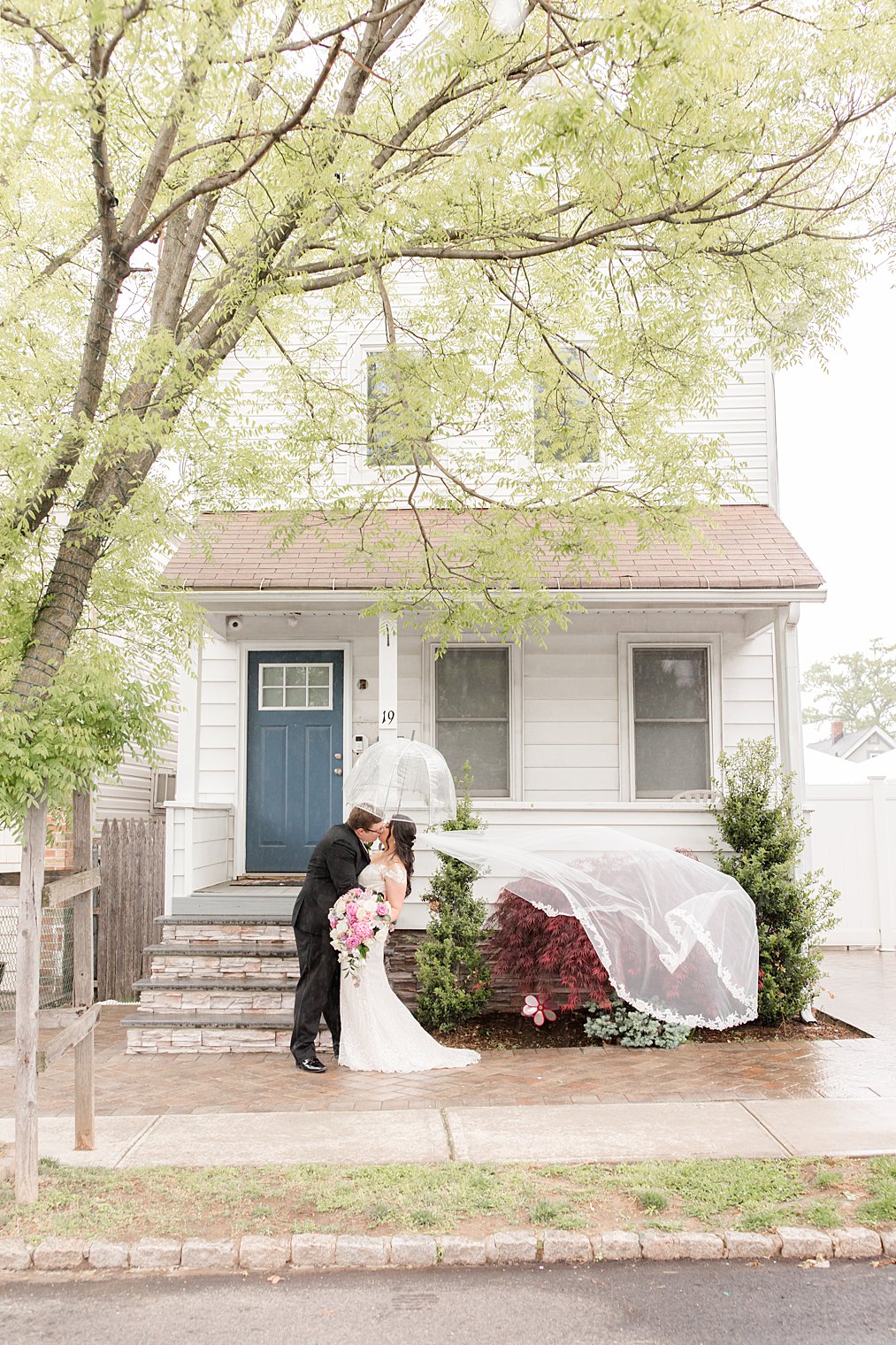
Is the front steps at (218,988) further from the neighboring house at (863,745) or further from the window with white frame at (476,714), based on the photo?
the neighboring house at (863,745)

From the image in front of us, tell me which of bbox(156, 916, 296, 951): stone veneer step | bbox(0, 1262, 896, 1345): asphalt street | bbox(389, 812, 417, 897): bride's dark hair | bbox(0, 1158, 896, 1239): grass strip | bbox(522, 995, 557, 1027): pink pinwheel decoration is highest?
bbox(389, 812, 417, 897): bride's dark hair

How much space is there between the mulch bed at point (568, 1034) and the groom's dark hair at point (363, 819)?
73.4 inches

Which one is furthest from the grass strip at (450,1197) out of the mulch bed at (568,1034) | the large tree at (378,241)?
the mulch bed at (568,1034)

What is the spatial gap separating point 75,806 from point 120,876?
5183 millimetres

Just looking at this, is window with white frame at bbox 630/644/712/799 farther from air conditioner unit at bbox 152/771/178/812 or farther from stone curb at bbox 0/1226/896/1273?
stone curb at bbox 0/1226/896/1273

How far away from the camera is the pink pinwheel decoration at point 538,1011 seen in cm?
854

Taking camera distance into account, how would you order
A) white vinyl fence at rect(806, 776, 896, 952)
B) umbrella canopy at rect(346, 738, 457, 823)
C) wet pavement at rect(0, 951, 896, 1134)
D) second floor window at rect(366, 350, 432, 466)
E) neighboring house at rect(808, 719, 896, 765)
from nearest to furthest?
wet pavement at rect(0, 951, 896, 1134)
second floor window at rect(366, 350, 432, 466)
umbrella canopy at rect(346, 738, 457, 823)
white vinyl fence at rect(806, 776, 896, 952)
neighboring house at rect(808, 719, 896, 765)

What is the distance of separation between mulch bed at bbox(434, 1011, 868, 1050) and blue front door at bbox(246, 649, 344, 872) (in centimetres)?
322

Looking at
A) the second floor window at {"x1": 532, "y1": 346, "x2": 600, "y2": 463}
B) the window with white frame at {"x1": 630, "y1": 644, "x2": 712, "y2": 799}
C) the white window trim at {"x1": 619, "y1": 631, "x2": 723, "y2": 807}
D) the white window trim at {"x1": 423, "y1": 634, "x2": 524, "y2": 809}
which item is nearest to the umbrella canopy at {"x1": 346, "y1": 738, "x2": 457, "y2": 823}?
the white window trim at {"x1": 423, "y1": 634, "x2": 524, "y2": 809}

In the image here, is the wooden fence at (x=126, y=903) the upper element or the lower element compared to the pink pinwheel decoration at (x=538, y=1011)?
upper

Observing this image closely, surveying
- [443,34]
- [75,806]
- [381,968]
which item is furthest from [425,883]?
[443,34]

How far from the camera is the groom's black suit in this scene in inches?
311

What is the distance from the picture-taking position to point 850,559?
84.9 m

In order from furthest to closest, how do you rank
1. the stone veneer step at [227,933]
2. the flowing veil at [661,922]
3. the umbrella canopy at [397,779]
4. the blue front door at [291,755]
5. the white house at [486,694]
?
1. the blue front door at [291,755]
2. the white house at [486,694]
3. the stone veneer step at [227,933]
4. the umbrella canopy at [397,779]
5. the flowing veil at [661,922]
